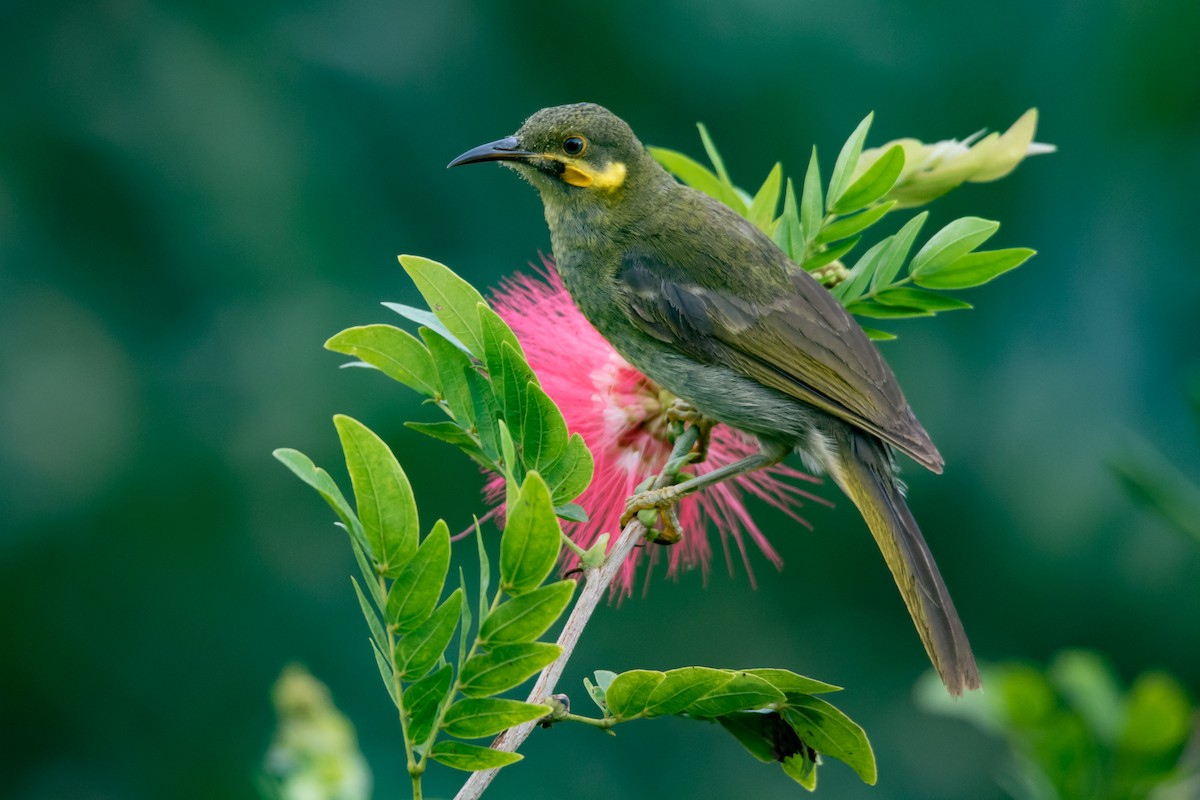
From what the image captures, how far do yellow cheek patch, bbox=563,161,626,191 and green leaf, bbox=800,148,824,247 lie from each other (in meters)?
0.52

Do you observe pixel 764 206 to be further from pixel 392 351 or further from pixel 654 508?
pixel 392 351

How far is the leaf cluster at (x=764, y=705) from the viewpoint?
1565 millimetres

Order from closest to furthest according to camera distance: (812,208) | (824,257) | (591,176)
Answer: (812,208), (824,257), (591,176)

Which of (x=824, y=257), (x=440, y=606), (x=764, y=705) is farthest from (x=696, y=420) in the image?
(x=440, y=606)

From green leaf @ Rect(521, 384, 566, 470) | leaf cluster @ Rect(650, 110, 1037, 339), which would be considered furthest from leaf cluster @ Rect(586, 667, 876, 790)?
leaf cluster @ Rect(650, 110, 1037, 339)

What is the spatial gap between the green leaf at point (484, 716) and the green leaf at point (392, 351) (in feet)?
1.59

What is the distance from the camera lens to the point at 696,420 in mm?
2523

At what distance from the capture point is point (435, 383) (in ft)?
6.03

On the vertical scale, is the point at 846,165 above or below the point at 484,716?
above

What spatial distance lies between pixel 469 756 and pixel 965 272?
1.15 meters

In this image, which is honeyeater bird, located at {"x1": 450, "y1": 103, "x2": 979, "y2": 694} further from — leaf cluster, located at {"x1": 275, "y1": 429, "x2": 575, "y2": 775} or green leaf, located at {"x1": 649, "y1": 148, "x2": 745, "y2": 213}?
leaf cluster, located at {"x1": 275, "y1": 429, "x2": 575, "y2": 775}

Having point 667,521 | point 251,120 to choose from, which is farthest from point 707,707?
point 251,120

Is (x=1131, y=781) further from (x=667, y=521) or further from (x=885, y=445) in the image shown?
(x=885, y=445)

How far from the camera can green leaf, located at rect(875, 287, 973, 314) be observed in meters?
2.20
